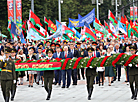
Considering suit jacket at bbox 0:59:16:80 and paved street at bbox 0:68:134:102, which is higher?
suit jacket at bbox 0:59:16:80

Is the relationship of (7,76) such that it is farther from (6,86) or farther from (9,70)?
(6,86)

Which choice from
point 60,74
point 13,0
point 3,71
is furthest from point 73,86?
point 13,0

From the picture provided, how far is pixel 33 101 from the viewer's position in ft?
41.9

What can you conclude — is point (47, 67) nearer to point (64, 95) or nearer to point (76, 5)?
point (64, 95)

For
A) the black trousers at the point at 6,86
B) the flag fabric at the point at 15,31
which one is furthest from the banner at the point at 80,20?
the black trousers at the point at 6,86

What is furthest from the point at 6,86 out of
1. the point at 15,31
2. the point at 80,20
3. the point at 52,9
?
the point at 52,9

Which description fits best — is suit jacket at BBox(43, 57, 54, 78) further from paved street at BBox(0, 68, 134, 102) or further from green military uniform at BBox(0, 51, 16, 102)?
green military uniform at BBox(0, 51, 16, 102)

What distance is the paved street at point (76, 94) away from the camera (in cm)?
1305

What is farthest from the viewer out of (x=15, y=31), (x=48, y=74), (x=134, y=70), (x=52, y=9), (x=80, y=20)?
(x=52, y=9)

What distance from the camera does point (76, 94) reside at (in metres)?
14.4

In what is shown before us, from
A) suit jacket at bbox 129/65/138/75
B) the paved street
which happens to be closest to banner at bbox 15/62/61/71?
the paved street

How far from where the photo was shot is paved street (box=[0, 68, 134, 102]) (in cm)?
1305

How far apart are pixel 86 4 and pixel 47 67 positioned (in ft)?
247

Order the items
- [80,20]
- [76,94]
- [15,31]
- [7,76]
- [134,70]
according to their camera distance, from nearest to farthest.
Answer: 1. [7,76]
2. [134,70]
3. [76,94]
4. [15,31]
5. [80,20]
